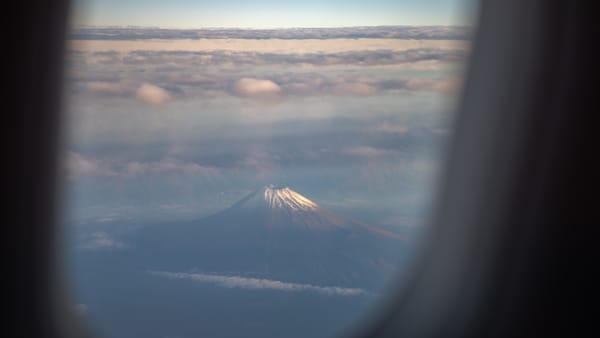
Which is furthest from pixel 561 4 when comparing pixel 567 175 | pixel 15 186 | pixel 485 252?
pixel 15 186

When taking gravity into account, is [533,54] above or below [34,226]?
above

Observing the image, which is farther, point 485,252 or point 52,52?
point 485,252

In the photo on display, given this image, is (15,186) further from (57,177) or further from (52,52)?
(52,52)

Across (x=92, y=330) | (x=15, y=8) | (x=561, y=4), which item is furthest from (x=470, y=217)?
(x=15, y=8)

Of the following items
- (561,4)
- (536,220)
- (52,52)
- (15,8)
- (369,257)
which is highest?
(561,4)

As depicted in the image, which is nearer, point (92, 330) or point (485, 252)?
point (92, 330)

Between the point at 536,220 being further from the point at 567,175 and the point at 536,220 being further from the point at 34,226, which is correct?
the point at 34,226

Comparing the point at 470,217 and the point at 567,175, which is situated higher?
the point at 567,175

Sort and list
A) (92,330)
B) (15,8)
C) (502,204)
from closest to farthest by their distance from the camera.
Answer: (15,8), (92,330), (502,204)

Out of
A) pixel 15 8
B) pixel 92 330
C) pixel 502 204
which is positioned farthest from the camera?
pixel 502 204
